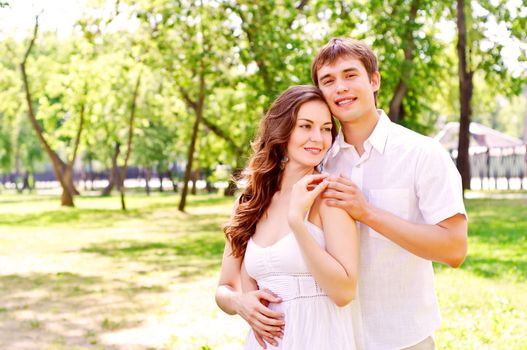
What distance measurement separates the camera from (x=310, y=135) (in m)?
3.35

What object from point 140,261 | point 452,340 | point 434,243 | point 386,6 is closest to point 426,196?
point 434,243

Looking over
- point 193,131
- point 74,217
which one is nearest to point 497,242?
point 193,131

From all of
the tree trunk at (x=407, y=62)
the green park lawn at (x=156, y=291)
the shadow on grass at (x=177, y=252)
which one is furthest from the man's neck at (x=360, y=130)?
the tree trunk at (x=407, y=62)

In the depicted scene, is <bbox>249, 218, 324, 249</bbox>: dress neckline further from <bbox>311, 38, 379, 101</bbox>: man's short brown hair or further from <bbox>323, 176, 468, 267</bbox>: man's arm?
<bbox>311, 38, 379, 101</bbox>: man's short brown hair

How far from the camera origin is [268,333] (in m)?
3.30

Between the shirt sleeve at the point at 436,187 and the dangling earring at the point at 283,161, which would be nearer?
the shirt sleeve at the point at 436,187

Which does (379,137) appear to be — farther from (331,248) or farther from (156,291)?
(156,291)

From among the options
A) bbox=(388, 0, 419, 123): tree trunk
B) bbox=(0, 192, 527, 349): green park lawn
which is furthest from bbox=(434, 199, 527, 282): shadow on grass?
bbox=(388, 0, 419, 123): tree trunk

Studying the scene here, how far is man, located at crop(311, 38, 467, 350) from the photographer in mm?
3154

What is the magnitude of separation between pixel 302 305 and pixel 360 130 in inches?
32.1

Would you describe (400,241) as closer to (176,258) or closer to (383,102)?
(176,258)

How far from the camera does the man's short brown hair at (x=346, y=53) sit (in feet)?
11.0

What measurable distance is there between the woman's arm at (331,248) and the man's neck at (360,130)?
387mm

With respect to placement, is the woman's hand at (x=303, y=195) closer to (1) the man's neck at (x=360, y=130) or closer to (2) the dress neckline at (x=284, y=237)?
(2) the dress neckline at (x=284, y=237)
